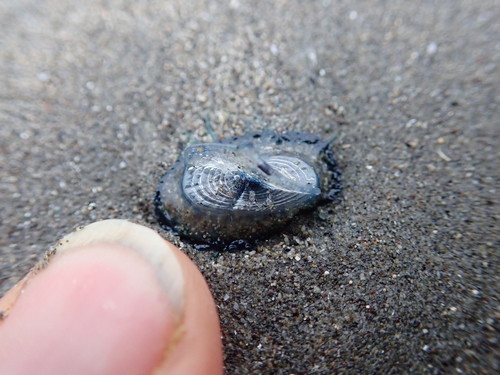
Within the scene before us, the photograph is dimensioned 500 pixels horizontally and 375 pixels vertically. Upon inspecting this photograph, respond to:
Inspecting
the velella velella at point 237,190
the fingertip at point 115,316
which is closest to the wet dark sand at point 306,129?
the velella velella at point 237,190

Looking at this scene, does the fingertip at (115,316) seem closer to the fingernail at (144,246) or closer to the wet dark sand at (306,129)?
the fingernail at (144,246)

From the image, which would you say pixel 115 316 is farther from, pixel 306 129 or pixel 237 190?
pixel 306 129

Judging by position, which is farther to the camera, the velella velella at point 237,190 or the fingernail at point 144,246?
the velella velella at point 237,190

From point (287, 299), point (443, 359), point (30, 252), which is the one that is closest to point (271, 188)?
point (287, 299)

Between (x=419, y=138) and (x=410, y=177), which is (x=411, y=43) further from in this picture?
(x=410, y=177)

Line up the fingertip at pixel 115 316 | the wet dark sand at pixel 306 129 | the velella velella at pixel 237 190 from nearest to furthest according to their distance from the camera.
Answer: the fingertip at pixel 115 316 < the wet dark sand at pixel 306 129 < the velella velella at pixel 237 190

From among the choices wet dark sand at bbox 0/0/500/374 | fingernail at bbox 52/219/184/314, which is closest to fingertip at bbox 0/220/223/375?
fingernail at bbox 52/219/184/314

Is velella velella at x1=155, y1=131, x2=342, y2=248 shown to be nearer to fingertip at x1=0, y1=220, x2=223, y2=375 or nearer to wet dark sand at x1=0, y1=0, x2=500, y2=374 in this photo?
wet dark sand at x1=0, y1=0, x2=500, y2=374
